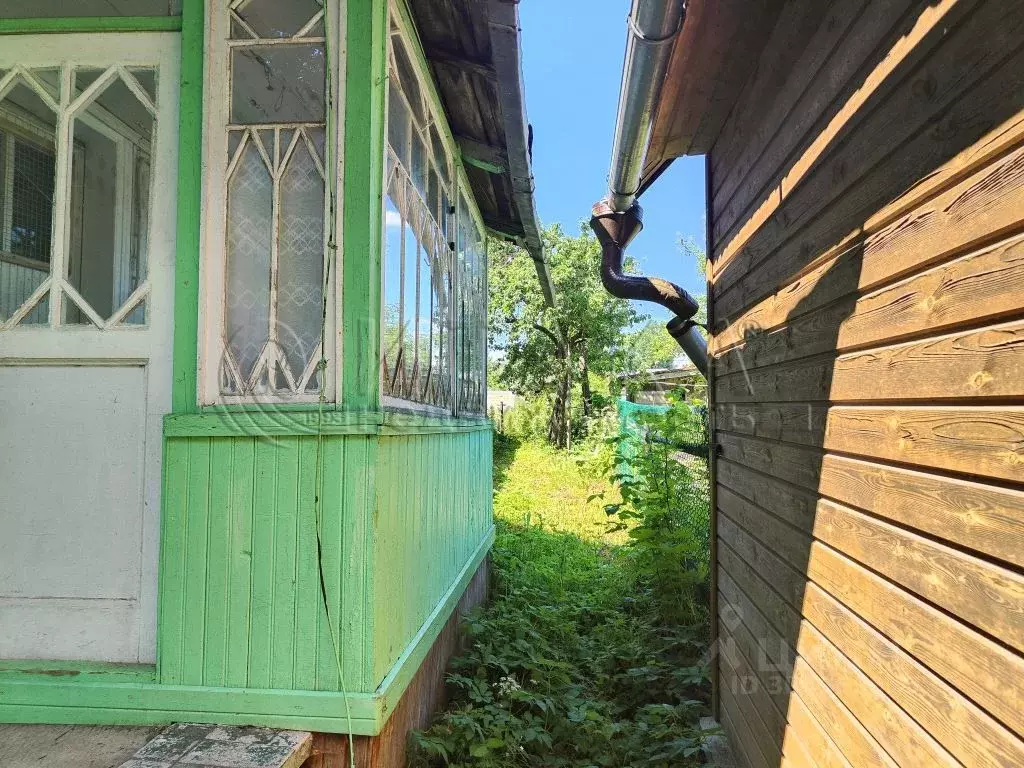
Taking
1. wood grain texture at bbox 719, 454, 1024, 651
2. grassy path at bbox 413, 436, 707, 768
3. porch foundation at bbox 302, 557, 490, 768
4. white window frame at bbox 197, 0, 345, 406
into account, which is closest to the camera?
wood grain texture at bbox 719, 454, 1024, 651

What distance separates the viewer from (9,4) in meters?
2.22

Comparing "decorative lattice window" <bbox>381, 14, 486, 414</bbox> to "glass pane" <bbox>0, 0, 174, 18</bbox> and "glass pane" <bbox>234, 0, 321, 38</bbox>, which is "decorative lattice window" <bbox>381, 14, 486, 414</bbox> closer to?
"glass pane" <bbox>234, 0, 321, 38</bbox>

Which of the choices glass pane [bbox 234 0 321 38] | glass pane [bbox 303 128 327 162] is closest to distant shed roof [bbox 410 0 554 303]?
glass pane [bbox 234 0 321 38]

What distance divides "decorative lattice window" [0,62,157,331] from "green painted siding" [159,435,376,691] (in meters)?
0.65

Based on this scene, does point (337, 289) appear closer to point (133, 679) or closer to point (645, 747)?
→ point (133, 679)

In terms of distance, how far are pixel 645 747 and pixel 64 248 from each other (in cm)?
330

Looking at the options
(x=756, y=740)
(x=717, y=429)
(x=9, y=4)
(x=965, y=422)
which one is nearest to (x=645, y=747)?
(x=756, y=740)

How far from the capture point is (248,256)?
2.17 metres

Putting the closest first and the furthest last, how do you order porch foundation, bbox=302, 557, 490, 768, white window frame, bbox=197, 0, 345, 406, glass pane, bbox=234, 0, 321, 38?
porch foundation, bbox=302, 557, 490, 768
white window frame, bbox=197, 0, 345, 406
glass pane, bbox=234, 0, 321, 38

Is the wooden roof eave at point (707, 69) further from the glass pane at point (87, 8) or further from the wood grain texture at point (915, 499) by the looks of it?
the glass pane at point (87, 8)

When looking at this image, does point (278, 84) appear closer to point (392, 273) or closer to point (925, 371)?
point (392, 273)

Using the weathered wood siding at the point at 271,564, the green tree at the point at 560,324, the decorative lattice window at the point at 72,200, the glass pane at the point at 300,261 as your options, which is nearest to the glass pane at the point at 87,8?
the decorative lattice window at the point at 72,200

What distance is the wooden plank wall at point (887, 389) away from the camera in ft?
3.65

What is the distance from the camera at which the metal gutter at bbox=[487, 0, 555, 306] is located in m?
2.43
